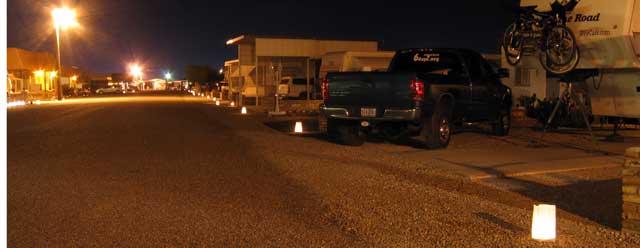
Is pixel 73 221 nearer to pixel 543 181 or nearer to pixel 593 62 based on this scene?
pixel 543 181

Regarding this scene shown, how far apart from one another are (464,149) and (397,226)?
22.9 feet

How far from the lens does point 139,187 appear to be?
9172 mm

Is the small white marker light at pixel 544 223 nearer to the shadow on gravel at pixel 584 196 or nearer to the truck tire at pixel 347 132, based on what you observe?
the shadow on gravel at pixel 584 196

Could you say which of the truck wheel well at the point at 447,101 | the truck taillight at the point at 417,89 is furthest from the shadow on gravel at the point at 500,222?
the truck wheel well at the point at 447,101

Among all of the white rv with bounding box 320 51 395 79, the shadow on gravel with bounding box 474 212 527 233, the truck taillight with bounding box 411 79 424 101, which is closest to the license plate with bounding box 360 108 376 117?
the truck taillight with bounding box 411 79 424 101

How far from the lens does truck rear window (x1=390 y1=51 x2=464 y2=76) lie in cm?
1485

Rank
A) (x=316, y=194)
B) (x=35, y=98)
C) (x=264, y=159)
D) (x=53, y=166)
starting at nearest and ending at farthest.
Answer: (x=316, y=194) < (x=53, y=166) < (x=264, y=159) < (x=35, y=98)

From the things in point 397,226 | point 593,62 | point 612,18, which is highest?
point 612,18

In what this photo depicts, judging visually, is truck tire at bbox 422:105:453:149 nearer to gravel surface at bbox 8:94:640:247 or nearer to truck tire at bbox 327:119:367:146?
gravel surface at bbox 8:94:640:247

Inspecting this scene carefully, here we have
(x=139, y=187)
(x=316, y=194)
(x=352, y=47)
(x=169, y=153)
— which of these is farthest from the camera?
(x=352, y=47)

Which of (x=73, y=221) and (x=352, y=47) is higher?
(x=352, y=47)

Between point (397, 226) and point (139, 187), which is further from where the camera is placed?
point (139, 187)

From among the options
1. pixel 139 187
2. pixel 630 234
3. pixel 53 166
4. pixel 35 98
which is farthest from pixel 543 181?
pixel 35 98

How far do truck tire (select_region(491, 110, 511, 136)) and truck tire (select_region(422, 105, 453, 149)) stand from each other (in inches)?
105
